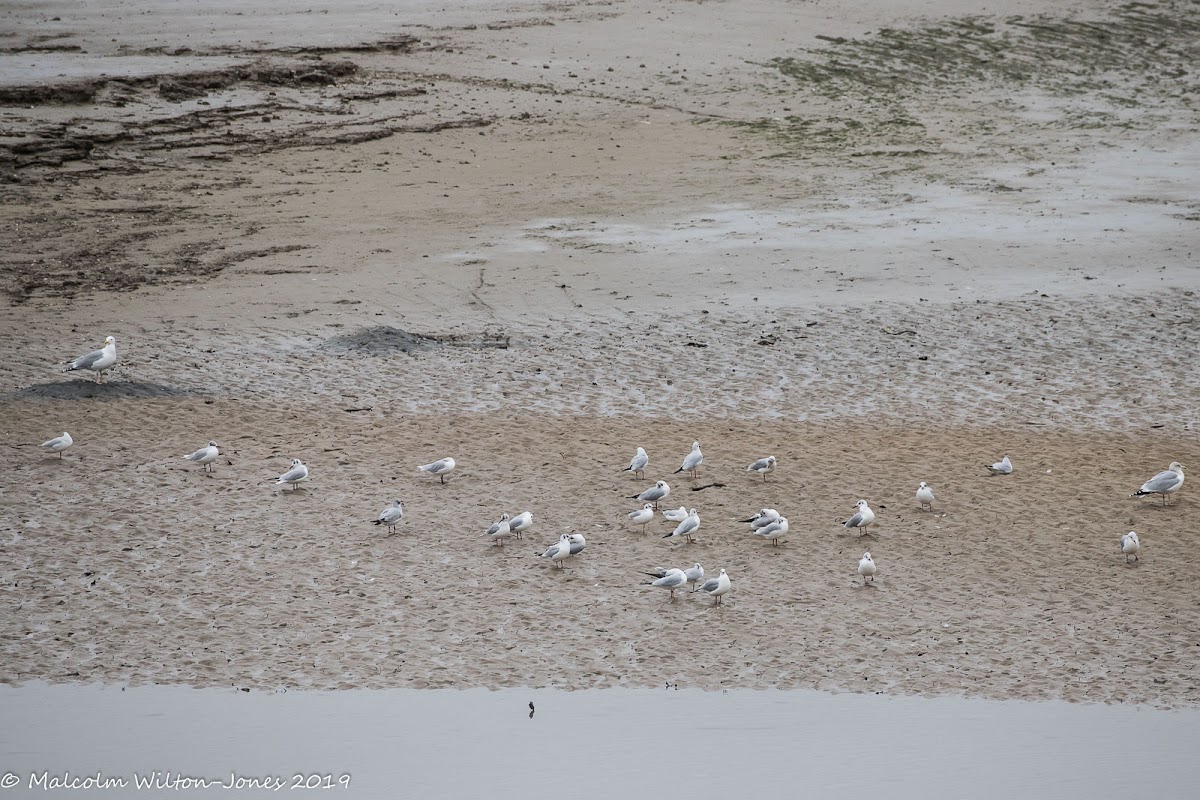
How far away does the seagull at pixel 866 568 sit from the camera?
11.4m

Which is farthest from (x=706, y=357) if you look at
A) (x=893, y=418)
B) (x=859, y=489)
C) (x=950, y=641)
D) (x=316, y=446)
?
(x=950, y=641)

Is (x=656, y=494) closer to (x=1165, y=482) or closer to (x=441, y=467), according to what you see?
(x=441, y=467)

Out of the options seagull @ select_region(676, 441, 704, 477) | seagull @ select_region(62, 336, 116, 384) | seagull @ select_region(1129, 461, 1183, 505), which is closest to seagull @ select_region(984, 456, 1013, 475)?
seagull @ select_region(1129, 461, 1183, 505)

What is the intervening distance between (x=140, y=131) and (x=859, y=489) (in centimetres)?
1485

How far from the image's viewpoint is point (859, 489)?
13.3m

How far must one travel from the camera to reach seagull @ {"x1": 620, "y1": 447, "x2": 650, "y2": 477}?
13.3m

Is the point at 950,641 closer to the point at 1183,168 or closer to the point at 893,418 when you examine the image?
the point at 893,418

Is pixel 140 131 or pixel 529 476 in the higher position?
pixel 140 131

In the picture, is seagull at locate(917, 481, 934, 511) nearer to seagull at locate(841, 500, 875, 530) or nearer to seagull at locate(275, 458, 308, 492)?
seagull at locate(841, 500, 875, 530)

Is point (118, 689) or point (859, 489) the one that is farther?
point (859, 489)

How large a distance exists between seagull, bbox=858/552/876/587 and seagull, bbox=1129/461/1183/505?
295 centimetres
